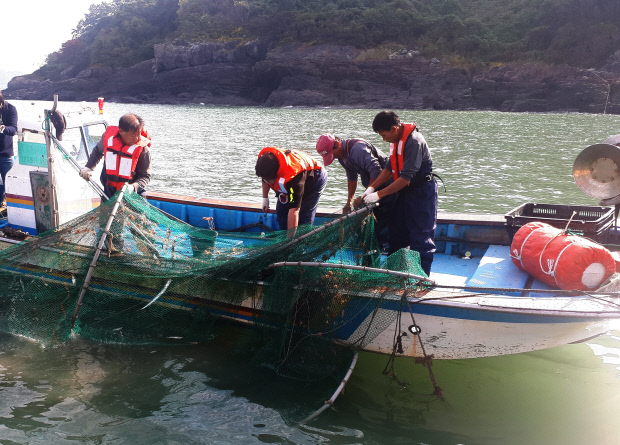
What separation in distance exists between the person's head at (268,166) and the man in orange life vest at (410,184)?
0.99 metres

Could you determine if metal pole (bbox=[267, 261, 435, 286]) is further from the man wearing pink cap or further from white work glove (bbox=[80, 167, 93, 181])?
white work glove (bbox=[80, 167, 93, 181])

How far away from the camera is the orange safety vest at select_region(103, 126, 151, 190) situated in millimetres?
6582

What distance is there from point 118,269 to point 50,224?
1.77 meters

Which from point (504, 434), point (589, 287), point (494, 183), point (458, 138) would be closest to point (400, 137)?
point (589, 287)

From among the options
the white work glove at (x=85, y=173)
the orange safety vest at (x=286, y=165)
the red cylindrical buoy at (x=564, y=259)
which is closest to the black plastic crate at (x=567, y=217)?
the red cylindrical buoy at (x=564, y=259)

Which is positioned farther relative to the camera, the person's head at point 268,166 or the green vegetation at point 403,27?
the green vegetation at point 403,27

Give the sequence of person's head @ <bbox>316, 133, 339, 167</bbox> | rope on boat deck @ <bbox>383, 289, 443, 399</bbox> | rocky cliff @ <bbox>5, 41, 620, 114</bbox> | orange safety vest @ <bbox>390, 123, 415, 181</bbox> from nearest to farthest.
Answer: rope on boat deck @ <bbox>383, 289, 443, 399</bbox>
orange safety vest @ <bbox>390, 123, 415, 181</bbox>
person's head @ <bbox>316, 133, 339, 167</bbox>
rocky cliff @ <bbox>5, 41, 620, 114</bbox>

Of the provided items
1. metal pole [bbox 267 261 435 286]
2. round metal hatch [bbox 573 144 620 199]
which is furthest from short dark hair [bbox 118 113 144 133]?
round metal hatch [bbox 573 144 620 199]

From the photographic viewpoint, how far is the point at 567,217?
7238mm

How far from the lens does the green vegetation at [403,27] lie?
65250mm

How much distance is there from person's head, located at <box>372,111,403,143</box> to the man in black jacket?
5363mm

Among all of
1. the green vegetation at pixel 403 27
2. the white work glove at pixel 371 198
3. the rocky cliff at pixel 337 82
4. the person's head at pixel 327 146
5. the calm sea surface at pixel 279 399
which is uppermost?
the green vegetation at pixel 403 27

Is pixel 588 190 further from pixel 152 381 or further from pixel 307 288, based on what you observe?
pixel 152 381

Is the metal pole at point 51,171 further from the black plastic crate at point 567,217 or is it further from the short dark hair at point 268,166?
the black plastic crate at point 567,217
